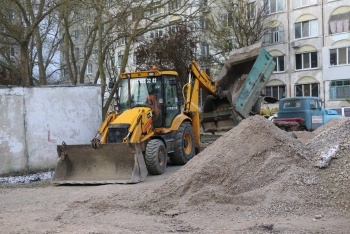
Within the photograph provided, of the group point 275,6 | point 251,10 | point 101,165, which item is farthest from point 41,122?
point 275,6

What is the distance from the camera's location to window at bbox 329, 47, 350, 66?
35.1 metres

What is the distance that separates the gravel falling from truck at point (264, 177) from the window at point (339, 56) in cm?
2779

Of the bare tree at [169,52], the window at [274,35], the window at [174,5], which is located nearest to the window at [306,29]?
the window at [274,35]

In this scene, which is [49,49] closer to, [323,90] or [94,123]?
[94,123]

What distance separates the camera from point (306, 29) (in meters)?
37.2

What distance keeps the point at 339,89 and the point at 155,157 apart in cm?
2772

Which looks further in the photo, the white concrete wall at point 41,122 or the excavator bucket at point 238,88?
the excavator bucket at point 238,88

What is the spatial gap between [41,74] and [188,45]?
8.41 m

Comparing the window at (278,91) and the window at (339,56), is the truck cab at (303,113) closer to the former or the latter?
the window at (339,56)

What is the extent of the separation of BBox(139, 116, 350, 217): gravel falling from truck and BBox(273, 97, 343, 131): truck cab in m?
10.2

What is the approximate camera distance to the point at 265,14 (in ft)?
115

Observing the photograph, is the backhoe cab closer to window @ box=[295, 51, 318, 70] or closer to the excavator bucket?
the excavator bucket

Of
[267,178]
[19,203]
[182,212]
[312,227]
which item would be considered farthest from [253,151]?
[19,203]

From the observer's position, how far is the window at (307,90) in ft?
121
